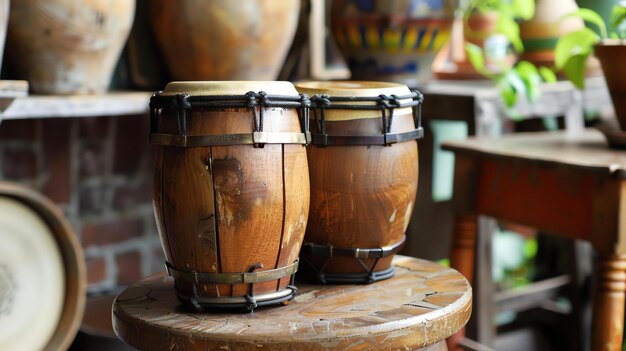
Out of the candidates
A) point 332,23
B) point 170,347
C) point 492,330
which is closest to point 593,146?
point 492,330

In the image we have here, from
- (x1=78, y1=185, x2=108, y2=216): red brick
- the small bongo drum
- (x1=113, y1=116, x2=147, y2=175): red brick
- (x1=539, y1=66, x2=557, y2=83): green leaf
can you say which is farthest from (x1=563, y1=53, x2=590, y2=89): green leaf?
(x1=78, y1=185, x2=108, y2=216): red brick

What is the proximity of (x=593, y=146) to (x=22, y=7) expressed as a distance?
122 centimetres

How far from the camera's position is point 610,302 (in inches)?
56.4

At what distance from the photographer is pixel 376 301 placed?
1.00 metres

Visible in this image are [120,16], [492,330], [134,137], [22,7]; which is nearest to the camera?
[22,7]

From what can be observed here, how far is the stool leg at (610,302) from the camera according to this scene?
1.42m

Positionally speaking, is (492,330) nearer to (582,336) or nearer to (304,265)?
(582,336)

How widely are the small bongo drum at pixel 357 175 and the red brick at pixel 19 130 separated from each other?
0.96 m

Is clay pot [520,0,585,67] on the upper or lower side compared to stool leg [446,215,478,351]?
upper

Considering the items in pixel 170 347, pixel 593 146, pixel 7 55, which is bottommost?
pixel 170 347

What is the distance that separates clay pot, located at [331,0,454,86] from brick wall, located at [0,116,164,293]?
582 mm

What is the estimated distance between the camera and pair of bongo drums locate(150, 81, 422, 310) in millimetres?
904

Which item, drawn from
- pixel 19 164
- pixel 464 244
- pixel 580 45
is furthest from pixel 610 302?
pixel 19 164

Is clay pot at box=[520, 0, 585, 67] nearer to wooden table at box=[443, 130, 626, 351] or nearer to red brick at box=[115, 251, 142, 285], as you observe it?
wooden table at box=[443, 130, 626, 351]
